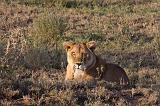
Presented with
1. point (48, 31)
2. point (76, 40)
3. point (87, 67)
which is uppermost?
point (48, 31)

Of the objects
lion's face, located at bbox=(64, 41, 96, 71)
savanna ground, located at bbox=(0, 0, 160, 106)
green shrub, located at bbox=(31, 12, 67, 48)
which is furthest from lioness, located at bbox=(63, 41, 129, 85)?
green shrub, located at bbox=(31, 12, 67, 48)

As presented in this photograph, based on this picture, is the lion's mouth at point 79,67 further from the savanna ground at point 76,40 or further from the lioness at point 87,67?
the savanna ground at point 76,40

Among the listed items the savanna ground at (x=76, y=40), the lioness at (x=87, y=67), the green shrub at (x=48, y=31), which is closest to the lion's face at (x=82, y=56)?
the lioness at (x=87, y=67)

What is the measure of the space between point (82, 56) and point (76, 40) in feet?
16.2

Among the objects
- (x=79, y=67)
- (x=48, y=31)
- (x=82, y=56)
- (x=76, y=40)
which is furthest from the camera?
(x=48, y=31)

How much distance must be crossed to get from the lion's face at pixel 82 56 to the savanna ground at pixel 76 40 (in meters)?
0.44

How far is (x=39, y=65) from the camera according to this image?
1119 cm

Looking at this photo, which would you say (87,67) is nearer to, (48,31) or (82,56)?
(82,56)

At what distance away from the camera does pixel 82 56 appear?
9.30 m

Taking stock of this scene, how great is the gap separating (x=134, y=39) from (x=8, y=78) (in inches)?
282

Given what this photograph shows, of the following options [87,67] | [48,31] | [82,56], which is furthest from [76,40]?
[82,56]

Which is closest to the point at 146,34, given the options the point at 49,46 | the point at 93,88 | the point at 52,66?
the point at 49,46

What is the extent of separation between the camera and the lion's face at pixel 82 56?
932 cm

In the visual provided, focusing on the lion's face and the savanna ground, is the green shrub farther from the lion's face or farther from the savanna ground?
the lion's face
